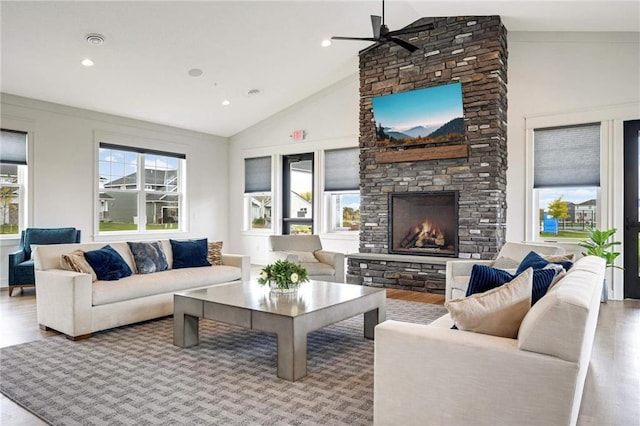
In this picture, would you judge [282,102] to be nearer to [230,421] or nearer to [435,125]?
[435,125]

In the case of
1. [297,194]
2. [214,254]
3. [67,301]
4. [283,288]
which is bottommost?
[67,301]

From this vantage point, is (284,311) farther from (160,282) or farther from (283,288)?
(160,282)

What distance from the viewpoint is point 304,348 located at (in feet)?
9.92

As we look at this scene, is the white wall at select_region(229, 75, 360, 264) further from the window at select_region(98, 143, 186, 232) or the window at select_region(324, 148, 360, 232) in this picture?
the window at select_region(98, 143, 186, 232)

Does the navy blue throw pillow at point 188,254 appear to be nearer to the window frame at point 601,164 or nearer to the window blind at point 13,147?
the window blind at point 13,147

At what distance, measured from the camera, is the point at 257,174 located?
30.2 feet

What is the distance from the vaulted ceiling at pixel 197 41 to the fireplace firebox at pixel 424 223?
2.39 metres

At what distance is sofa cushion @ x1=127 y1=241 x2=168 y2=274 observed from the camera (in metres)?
4.79

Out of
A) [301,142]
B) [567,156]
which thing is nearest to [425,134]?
[567,156]

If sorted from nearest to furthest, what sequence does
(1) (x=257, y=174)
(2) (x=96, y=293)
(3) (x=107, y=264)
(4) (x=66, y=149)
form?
1. (2) (x=96, y=293)
2. (3) (x=107, y=264)
3. (4) (x=66, y=149)
4. (1) (x=257, y=174)

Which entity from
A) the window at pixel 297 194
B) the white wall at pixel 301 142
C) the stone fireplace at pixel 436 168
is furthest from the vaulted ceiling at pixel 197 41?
the window at pixel 297 194

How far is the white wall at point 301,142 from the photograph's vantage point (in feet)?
25.6

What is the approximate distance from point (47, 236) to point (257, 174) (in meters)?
4.04

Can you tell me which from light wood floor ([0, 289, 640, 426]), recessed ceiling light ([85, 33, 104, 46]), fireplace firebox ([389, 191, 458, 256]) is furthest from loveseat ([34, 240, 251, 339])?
fireplace firebox ([389, 191, 458, 256])
